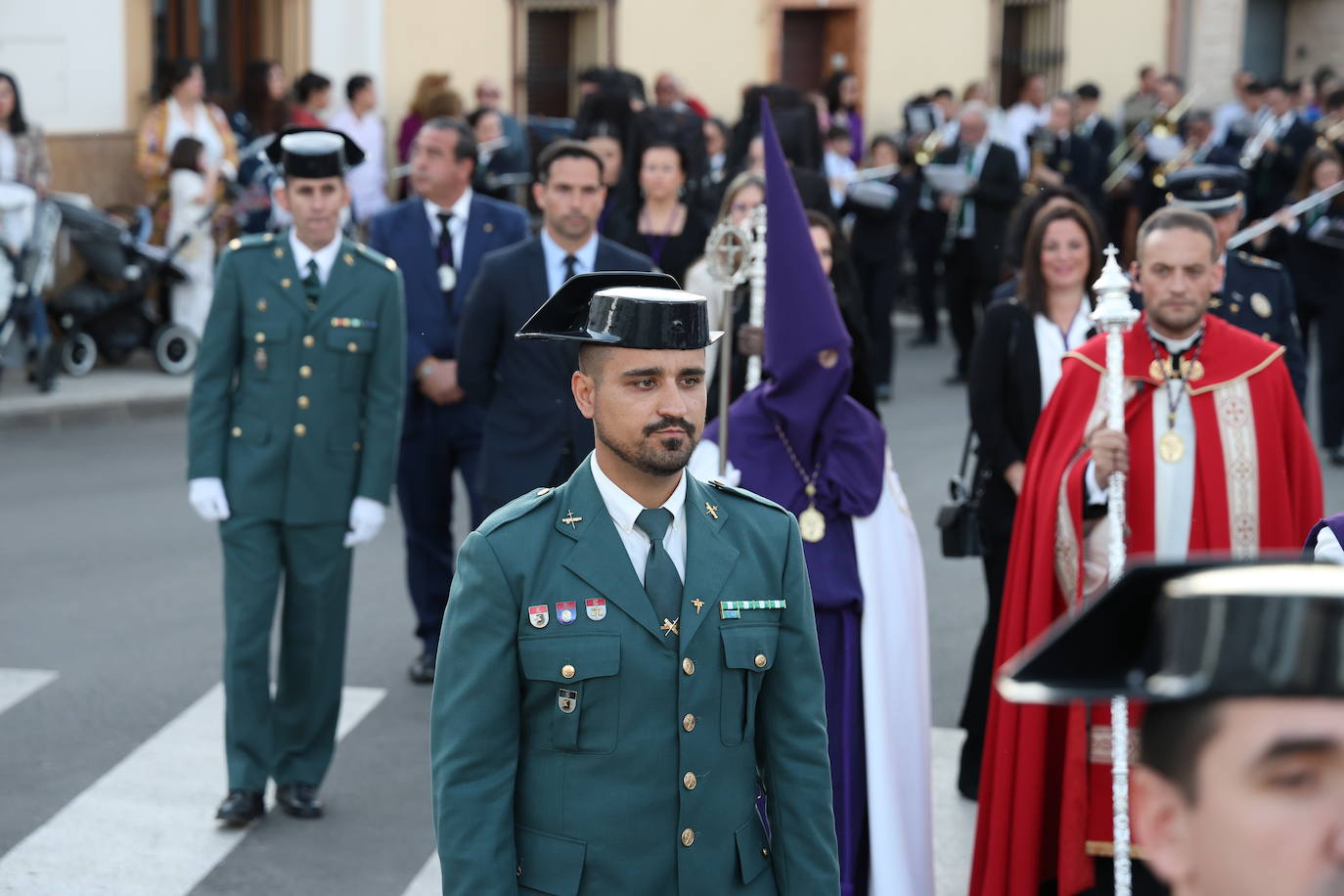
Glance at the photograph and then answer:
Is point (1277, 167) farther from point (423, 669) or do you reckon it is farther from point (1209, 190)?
point (423, 669)

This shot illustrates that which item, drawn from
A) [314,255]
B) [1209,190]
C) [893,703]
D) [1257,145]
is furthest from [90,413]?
[1257,145]

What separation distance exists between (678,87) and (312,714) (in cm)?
1457

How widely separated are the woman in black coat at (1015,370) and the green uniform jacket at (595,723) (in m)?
2.97

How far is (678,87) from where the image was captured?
66.0ft

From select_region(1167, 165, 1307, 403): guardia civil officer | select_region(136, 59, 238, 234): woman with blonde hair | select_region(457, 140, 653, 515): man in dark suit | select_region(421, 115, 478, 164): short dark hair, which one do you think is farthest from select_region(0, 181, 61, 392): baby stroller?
select_region(1167, 165, 1307, 403): guardia civil officer

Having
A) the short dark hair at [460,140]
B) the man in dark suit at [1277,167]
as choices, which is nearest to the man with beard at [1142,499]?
the short dark hair at [460,140]

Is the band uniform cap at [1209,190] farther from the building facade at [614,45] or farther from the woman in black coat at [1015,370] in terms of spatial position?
the building facade at [614,45]

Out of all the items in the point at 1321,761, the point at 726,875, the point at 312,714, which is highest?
the point at 1321,761

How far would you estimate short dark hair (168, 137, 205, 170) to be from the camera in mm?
15328

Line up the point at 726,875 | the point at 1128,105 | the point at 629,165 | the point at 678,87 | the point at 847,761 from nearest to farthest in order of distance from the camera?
1. the point at 726,875
2. the point at 847,761
3. the point at 629,165
4. the point at 678,87
5. the point at 1128,105

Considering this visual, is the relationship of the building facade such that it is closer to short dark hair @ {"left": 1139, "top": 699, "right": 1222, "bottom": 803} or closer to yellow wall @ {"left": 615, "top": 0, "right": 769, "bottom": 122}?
yellow wall @ {"left": 615, "top": 0, "right": 769, "bottom": 122}

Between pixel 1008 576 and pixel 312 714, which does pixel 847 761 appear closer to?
pixel 1008 576

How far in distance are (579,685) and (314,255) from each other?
332 centimetres

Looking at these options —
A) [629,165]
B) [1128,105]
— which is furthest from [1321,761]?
[1128,105]
